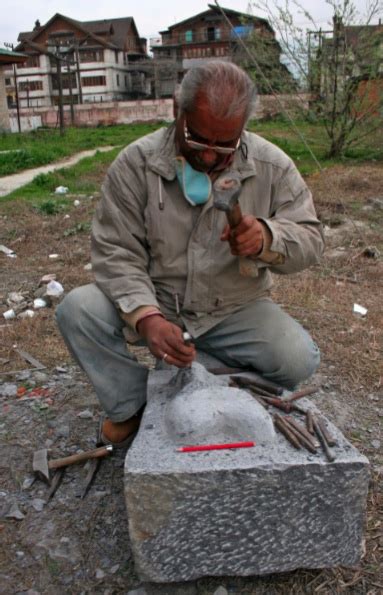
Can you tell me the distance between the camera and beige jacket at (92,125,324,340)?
235 centimetres

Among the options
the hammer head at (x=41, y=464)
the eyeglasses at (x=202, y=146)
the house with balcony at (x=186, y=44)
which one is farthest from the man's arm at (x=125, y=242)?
the house with balcony at (x=186, y=44)

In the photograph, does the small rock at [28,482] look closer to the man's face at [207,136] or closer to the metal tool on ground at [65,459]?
the metal tool on ground at [65,459]

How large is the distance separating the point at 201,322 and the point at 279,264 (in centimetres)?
43

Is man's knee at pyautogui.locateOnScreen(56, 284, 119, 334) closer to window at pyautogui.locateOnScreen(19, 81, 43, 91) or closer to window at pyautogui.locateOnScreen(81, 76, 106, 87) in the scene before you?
window at pyautogui.locateOnScreen(81, 76, 106, 87)

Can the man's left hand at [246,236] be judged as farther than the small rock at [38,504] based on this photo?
No

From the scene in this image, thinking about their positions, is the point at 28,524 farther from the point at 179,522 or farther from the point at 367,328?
the point at 367,328

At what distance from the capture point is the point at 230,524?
5.88ft

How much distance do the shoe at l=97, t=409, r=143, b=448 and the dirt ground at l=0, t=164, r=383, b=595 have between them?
0.26 feet

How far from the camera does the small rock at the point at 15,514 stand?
2.26m

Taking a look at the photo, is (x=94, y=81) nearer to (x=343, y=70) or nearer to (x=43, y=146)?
(x=43, y=146)

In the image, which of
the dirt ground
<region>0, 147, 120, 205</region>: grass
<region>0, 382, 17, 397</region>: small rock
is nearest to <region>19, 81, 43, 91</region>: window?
<region>0, 147, 120, 205</region>: grass

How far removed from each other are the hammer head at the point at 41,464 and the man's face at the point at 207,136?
1456 mm

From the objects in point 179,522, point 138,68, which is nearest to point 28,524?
point 179,522

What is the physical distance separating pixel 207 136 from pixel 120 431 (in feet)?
4.53
